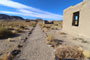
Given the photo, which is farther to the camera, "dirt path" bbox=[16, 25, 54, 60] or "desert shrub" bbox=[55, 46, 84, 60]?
"dirt path" bbox=[16, 25, 54, 60]

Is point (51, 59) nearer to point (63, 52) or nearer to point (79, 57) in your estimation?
point (63, 52)

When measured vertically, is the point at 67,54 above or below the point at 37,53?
above

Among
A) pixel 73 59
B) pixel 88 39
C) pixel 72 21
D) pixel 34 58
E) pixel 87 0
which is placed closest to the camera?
pixel 73 59

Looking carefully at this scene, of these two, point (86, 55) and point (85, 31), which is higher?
point (85, 31)

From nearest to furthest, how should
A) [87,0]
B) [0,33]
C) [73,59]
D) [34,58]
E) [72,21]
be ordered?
[73,59] < [34,58] < [87,0] < [0,33] < [72,21]

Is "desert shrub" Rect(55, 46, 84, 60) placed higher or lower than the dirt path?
higher

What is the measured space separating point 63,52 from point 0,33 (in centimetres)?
849

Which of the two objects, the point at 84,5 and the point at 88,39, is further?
the point at 84,5

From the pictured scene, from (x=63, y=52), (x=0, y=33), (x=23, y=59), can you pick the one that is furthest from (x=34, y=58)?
(x=0, y=33)

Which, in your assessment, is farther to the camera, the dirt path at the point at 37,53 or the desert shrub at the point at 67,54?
the dirt path at the point at 37,53

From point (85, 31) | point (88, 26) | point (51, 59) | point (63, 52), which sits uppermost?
point (88, 26)

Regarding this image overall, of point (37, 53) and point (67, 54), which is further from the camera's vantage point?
point (37, 53)

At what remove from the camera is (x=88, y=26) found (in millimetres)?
8547

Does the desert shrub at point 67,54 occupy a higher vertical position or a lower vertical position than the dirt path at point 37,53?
higher
